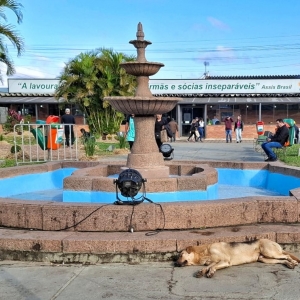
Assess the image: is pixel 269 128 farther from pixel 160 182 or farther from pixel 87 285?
pixel 87 285

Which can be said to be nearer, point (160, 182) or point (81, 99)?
point (160, 182)

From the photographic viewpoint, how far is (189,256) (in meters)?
4.35

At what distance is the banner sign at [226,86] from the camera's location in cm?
3338

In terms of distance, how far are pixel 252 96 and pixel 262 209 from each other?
28.5m

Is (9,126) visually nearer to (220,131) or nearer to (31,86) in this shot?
(31,86)

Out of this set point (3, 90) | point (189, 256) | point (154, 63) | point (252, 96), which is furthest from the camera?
point (3, 90)

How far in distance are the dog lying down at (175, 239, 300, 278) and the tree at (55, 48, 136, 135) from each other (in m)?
22.2

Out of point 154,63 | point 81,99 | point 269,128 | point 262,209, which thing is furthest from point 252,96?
point 262,209

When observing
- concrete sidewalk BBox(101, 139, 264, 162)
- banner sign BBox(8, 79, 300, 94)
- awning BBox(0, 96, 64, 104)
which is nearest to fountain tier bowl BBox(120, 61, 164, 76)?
concrete sidewalk BBox(101, 139, 264, 162)

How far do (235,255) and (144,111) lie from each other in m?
4.27

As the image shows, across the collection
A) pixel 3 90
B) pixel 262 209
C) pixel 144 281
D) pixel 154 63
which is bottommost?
pixel 144 281

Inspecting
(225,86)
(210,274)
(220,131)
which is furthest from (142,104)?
(225,86)

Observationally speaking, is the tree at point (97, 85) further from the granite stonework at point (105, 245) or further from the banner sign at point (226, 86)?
the granite stonework at point (105, 245)

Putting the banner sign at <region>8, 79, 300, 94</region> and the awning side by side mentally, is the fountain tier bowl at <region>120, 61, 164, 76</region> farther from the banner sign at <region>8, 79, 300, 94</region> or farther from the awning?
the banner sign at <region>8, 79, 300, 94</region>
